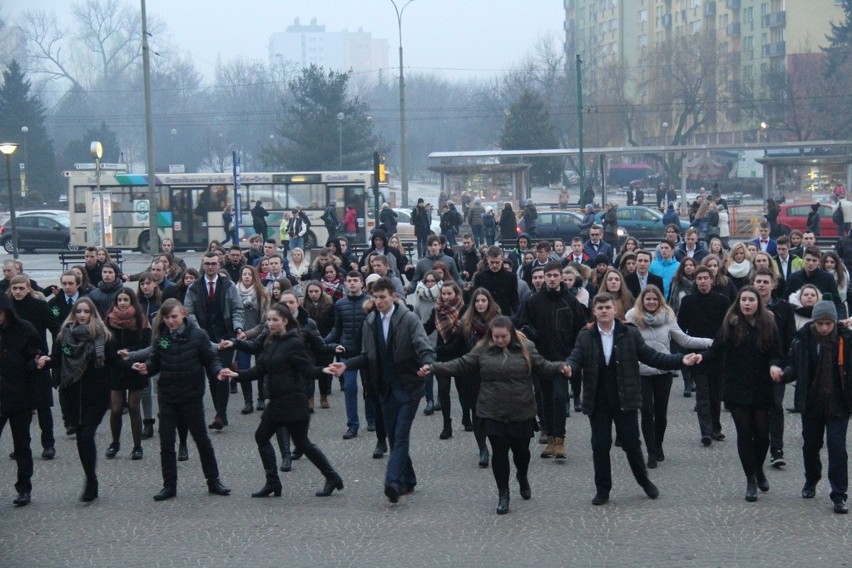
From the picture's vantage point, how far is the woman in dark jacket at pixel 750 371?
28.6 feet

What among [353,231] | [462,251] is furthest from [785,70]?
[462,251]

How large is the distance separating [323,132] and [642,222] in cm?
2672

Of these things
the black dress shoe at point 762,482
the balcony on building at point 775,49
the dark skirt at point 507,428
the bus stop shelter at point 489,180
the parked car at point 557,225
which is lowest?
the black dress shoe at point 762,482

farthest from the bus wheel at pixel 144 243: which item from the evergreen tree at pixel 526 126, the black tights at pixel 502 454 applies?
the black tights at pixel 502 454

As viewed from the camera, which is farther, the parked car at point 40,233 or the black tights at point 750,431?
the parked car at point 40,233

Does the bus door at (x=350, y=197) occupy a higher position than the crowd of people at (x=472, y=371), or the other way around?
the bus door at (x=350, y=197)

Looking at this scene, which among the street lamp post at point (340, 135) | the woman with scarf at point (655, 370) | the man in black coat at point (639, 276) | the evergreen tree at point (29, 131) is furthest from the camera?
the evergreen tree at point (29, 131)

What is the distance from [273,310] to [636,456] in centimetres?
294

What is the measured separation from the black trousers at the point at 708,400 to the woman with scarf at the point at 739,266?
3199 mm

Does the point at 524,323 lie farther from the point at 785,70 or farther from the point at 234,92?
the point at 234,92

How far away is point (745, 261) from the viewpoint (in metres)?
14.1

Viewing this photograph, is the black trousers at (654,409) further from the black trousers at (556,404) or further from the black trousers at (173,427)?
the black trousers at (173,427)

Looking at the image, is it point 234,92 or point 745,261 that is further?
point 234,92

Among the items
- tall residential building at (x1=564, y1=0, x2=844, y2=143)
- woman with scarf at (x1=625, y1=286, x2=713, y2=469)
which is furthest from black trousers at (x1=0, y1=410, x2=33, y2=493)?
tall residential building at (x1=564, y1=0, x2=844, y2=143)
